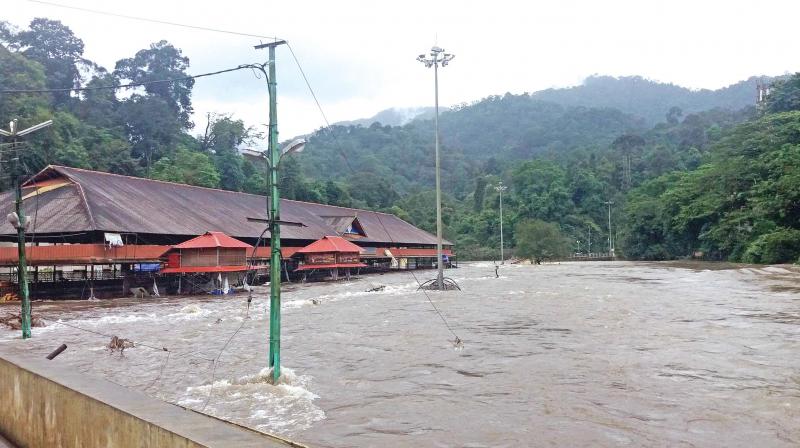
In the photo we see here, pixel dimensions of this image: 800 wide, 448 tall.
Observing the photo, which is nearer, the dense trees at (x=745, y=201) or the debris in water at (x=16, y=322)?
the debris in water at (x=16, y=322)

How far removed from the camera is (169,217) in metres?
31.0

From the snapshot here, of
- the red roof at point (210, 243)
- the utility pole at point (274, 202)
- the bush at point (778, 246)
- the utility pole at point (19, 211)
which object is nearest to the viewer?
the utility pole at point (274, 202)

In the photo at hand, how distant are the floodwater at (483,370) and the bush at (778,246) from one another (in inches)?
887

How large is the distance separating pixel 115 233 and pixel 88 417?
24.4 metres

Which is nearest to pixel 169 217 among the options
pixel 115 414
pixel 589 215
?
pixel 115 414

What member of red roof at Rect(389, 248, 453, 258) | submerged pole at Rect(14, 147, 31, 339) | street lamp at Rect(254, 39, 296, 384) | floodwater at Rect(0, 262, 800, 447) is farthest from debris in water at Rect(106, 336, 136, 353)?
red roof at Rect(389, 248, 453, 258)

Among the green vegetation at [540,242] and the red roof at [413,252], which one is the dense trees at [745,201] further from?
the red roof at [413,252]

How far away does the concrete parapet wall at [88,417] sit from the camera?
10.4 feet

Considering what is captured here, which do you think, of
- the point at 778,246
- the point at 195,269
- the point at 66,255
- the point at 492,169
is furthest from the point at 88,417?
the point at 492,169

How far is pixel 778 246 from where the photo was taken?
38.9 meters

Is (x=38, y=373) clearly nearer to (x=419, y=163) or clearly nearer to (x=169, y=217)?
(x=169, y=217)

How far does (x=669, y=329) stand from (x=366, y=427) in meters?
9.37

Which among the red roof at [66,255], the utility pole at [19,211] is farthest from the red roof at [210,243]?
the utility pole at [19,211]

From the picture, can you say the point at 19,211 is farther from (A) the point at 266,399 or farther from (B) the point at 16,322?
(A) the point at 266,399
